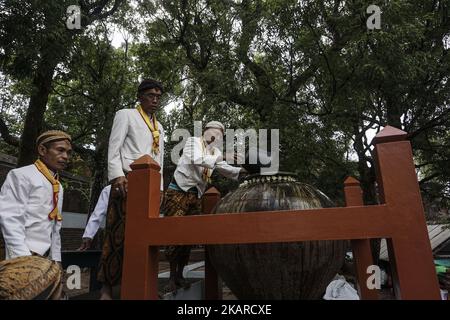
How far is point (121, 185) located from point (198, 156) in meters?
0.92

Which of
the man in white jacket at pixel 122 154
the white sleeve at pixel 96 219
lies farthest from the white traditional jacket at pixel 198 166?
the white sleeve at pixel 96 219

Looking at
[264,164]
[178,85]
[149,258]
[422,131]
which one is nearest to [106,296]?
[149,258]

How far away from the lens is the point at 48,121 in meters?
11.5

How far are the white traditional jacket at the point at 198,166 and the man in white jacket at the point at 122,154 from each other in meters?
0.34

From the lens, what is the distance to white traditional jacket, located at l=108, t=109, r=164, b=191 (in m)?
3.11

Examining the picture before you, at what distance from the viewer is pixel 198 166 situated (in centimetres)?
381

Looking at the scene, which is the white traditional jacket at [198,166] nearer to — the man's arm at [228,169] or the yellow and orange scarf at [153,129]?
the man's arm at [228,169]

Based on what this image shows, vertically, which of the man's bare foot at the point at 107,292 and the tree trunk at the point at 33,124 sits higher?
the tree trunk at the point at 33,124

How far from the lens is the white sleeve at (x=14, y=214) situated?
2.47m

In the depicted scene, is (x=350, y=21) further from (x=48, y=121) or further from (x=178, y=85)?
(x=48, y=121)

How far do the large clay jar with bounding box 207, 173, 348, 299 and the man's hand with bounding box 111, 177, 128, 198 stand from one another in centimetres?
78

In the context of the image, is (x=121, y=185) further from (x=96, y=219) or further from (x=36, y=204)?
(x=96, y=219)

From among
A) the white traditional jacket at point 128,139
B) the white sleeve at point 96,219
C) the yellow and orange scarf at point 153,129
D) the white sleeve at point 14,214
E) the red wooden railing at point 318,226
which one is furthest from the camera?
the white sleeve at point 96,219

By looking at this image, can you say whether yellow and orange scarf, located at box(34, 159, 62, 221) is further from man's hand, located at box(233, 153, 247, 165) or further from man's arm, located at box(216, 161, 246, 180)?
man's hand, located at box(233, 153, 247, 165)
